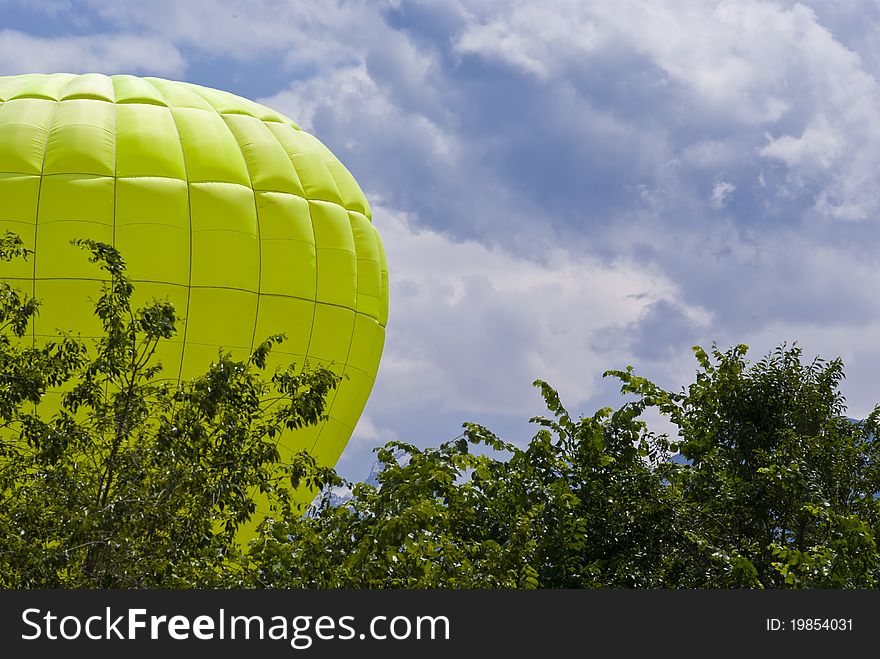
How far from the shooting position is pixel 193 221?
58.0 ft

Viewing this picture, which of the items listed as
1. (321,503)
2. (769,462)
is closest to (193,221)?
(321,503)

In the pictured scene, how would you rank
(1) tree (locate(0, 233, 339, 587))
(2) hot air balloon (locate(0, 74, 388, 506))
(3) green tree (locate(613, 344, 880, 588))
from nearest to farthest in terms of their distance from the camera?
(1) tree (locate(0, 233, 339, 587)), (3) green tree (locate(613, 344, 880, 588)), (2) hot air balloon (locate(0, 74, 388, 506))

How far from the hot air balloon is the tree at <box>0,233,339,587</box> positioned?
5383 mm

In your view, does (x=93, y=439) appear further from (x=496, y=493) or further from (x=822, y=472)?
(x=822, y=472)

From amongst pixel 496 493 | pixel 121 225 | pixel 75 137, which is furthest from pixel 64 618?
pixel 75 137

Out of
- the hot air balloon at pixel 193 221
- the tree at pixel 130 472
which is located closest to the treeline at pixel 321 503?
the tree at pixel 130 472

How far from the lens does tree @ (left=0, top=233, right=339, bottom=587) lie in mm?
10523

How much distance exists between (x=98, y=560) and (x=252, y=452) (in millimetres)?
1694

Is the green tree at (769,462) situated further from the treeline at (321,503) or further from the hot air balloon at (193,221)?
the hot air balloon at (193,221)

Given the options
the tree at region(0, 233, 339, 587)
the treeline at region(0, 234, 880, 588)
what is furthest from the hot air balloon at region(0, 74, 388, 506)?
the tree at region(0, 233, 339, 587)

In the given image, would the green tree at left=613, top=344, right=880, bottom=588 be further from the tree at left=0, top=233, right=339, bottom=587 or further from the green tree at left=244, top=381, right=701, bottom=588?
the tree at left=0, top=233, right=339, bottom=587

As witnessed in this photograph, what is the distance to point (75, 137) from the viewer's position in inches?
702

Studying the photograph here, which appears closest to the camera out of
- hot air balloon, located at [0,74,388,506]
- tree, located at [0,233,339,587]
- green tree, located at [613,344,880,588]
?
tree, located at [0,233,339,587]

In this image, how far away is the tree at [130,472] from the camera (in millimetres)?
10523
